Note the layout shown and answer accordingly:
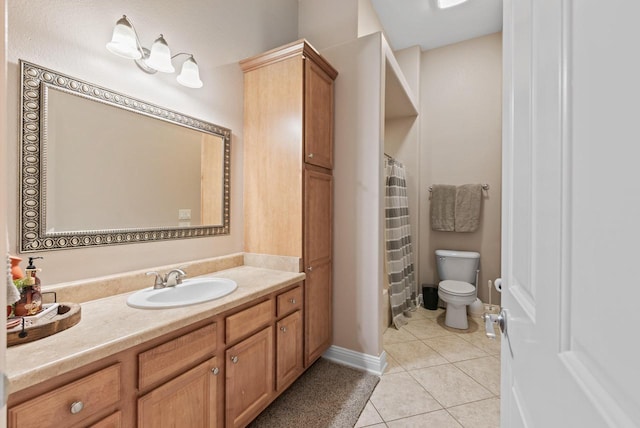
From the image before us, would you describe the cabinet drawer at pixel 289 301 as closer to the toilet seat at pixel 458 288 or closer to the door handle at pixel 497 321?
the door handle at pixel 497 321

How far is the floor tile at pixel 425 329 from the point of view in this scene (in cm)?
266

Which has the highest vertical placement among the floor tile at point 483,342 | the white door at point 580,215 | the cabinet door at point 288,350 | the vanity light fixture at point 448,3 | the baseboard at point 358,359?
the vanity light fixture at point 448,3

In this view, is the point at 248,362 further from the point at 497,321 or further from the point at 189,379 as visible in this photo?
the point at 497,321

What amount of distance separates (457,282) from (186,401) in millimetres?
2824

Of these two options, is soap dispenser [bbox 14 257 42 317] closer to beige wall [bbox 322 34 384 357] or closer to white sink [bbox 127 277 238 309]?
→ white sink [bbox 127 277 238 309]

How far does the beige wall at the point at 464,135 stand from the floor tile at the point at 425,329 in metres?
0.74

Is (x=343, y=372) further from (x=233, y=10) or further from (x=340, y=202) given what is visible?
(x=233, y=10)

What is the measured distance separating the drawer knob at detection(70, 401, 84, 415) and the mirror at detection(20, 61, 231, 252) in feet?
2.30

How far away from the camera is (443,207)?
339cm

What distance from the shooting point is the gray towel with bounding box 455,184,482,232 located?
323 cm

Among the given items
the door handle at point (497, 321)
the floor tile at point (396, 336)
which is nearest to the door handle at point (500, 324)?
the door handle at point (497, 321)

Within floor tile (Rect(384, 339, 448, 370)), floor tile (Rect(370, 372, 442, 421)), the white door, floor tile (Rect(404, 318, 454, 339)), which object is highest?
the white door

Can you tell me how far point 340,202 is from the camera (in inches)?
87.0

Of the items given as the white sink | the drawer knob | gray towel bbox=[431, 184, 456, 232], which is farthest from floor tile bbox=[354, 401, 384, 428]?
gray towel bbox=[431, 184, 456, 232]
